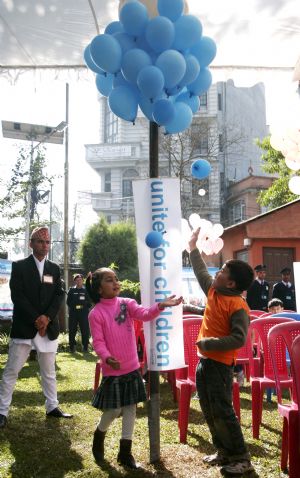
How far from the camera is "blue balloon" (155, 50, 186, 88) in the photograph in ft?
11.4

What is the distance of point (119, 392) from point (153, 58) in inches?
98.0

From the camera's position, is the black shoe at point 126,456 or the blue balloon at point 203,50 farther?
the blue balloon at point 203,50

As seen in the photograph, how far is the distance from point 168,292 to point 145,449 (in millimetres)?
1330

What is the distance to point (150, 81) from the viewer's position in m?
3.43

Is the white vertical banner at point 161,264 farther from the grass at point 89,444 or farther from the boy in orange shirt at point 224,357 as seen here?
the grass at point 89,444

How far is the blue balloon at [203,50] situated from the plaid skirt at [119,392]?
8.36ft

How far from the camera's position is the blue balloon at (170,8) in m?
3.62

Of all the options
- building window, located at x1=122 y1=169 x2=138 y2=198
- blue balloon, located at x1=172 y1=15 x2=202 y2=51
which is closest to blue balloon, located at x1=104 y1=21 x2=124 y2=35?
blue balloon, located at x1=172 y1=15 x2=202 y2=51

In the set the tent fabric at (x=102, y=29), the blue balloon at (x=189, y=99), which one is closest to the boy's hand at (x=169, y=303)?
the blue balloon at (x=189, y=99)

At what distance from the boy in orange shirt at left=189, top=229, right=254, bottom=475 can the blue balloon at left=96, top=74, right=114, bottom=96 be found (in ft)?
6.10

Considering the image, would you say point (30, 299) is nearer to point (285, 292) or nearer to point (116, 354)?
point (116, 354)

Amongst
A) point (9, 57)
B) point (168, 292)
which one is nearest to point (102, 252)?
point (9, 57)

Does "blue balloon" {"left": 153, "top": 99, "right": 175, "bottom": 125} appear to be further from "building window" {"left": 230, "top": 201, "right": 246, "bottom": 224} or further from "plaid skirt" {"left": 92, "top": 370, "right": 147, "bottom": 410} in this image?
"building window" {"left": 230, "top": 201, "right": 246, "bottom": 224}

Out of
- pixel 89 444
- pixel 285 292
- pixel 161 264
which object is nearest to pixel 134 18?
pixel 161 264
